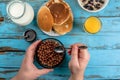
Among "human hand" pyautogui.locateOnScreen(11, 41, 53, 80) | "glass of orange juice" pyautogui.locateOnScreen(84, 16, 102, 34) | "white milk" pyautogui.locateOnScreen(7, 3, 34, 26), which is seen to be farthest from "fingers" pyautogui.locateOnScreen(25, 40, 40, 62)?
"glass of orange juice" pyautogui.locateOnScreen(84, 16, 102, 34)

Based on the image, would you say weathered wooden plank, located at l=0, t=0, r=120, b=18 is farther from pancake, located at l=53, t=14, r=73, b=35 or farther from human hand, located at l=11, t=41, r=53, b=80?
human hand, located at l=11, t=41, r=53, b=80

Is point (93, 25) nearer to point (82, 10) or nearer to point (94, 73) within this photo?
point (82, 10)

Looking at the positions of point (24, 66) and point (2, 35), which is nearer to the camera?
point (24, 66)

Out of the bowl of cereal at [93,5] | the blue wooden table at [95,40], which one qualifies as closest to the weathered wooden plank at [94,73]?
the blue wooden table at [95,40]

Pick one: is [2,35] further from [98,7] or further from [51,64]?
[98,7]

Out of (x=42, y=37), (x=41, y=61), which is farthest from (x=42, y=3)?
(x=41, y=61)

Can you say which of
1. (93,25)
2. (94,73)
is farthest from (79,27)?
(94,73)

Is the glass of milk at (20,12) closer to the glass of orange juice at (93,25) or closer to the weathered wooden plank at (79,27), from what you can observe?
the weathered wooden plank at (79,27)
